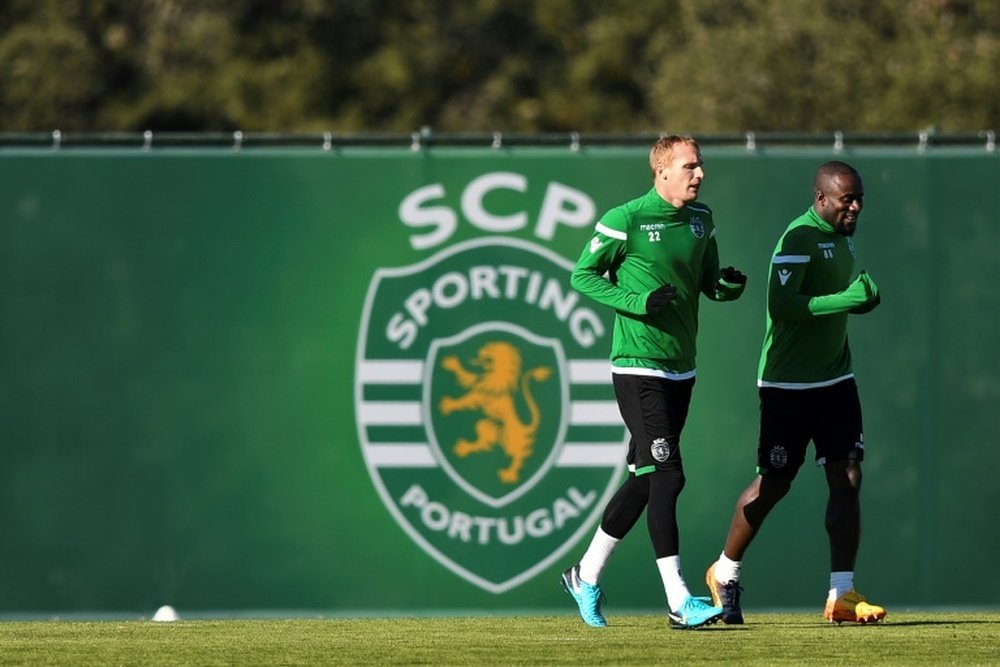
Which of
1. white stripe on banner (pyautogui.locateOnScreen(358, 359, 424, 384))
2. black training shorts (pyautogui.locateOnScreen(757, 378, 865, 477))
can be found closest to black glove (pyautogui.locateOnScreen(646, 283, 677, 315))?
black training shorts (pyautogui.locateOnScreen(757, 378, 865, 477))

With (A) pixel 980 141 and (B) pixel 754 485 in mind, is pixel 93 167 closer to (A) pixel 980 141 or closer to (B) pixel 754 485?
(B) pixel 754 485

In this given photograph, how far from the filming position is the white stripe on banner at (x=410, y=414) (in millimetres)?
11273

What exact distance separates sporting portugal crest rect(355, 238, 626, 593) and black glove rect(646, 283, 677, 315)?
233 cm

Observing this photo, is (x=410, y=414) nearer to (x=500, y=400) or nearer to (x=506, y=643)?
(x=500, y=400)

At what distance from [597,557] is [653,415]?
78cm

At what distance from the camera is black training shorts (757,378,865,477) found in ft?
31.8

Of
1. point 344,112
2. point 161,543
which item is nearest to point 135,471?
point 161,543

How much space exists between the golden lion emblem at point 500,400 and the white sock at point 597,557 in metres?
1.64

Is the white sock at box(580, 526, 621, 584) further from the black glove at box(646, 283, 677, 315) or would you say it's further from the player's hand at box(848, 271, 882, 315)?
the player's hand at box(848, 271, 882, 315)

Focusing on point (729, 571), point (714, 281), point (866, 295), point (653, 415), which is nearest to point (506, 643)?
point (653, 415)

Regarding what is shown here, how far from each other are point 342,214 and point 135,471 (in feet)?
5.71

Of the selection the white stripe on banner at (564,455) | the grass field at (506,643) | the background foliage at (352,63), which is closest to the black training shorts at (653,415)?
the grass field at (506,643)

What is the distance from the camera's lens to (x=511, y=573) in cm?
1129

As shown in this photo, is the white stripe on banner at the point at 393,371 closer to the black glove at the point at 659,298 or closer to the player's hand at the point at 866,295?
the black glove at the point at 659,298
